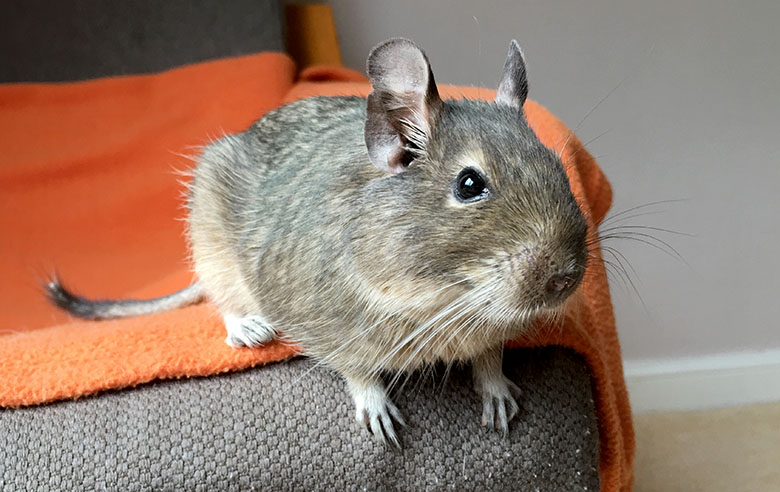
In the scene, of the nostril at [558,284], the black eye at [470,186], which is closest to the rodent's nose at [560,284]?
the nostril at [558,284]

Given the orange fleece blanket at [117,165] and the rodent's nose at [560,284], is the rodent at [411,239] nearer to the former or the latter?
the rodent's nose at [560,284]

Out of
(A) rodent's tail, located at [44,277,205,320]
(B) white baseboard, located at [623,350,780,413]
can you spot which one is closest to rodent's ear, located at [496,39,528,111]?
(A) rodent's tail, located at [44,277,205,320]

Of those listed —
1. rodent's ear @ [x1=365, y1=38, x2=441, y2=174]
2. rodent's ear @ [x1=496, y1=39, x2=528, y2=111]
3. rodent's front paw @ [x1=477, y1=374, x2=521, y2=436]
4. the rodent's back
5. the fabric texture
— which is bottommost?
the fabric texture

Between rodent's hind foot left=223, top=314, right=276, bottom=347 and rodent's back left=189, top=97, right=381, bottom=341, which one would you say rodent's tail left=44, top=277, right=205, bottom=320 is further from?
rodent's hind foot left=223, top=314, right=276, bottom=347

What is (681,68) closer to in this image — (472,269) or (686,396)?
(686,396)

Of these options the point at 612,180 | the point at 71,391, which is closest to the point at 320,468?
the point at 71,391

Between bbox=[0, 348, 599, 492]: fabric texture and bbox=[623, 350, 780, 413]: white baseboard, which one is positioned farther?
bbox=[623, 350, 780, 413]: white baseboard

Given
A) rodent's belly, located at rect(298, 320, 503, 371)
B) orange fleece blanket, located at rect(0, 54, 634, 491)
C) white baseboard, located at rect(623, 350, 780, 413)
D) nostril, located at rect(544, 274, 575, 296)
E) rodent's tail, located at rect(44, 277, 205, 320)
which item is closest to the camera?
nostril, located at rect(544, 274, 575, 296)
